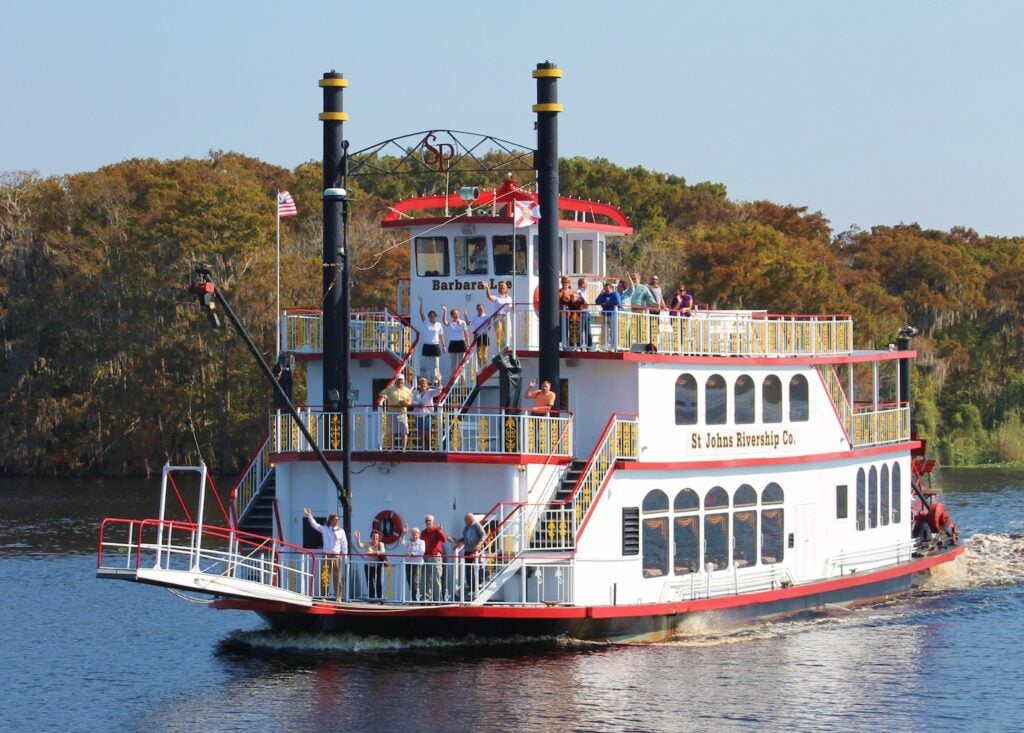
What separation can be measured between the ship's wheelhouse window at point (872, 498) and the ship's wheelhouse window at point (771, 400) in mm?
3370

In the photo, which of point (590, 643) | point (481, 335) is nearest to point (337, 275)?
point (481, 335)

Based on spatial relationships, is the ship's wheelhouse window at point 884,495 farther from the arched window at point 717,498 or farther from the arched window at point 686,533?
the arched window at point 686,533

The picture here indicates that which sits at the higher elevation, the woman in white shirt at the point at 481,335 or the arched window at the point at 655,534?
the woman in white shirt at the point at 481,335

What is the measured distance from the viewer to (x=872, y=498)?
3562 centimetres

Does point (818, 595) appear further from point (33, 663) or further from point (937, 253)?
point (937, 253)

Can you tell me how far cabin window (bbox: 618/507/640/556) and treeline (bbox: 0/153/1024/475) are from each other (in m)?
Result: 35.9

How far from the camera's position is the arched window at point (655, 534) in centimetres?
3047

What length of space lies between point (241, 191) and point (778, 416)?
37.2 metres

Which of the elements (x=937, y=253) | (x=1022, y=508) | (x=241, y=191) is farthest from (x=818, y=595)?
(x=937, y=253)

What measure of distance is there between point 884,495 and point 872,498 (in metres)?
0.65

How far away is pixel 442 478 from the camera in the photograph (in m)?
29.7

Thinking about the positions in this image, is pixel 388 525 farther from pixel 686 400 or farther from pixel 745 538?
pixel 745 538

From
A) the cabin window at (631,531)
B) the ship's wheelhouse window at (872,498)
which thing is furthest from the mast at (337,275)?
the ship's wheelhouse window at (872,498)

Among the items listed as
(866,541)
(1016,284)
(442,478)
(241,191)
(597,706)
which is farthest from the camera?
(1016,284)
